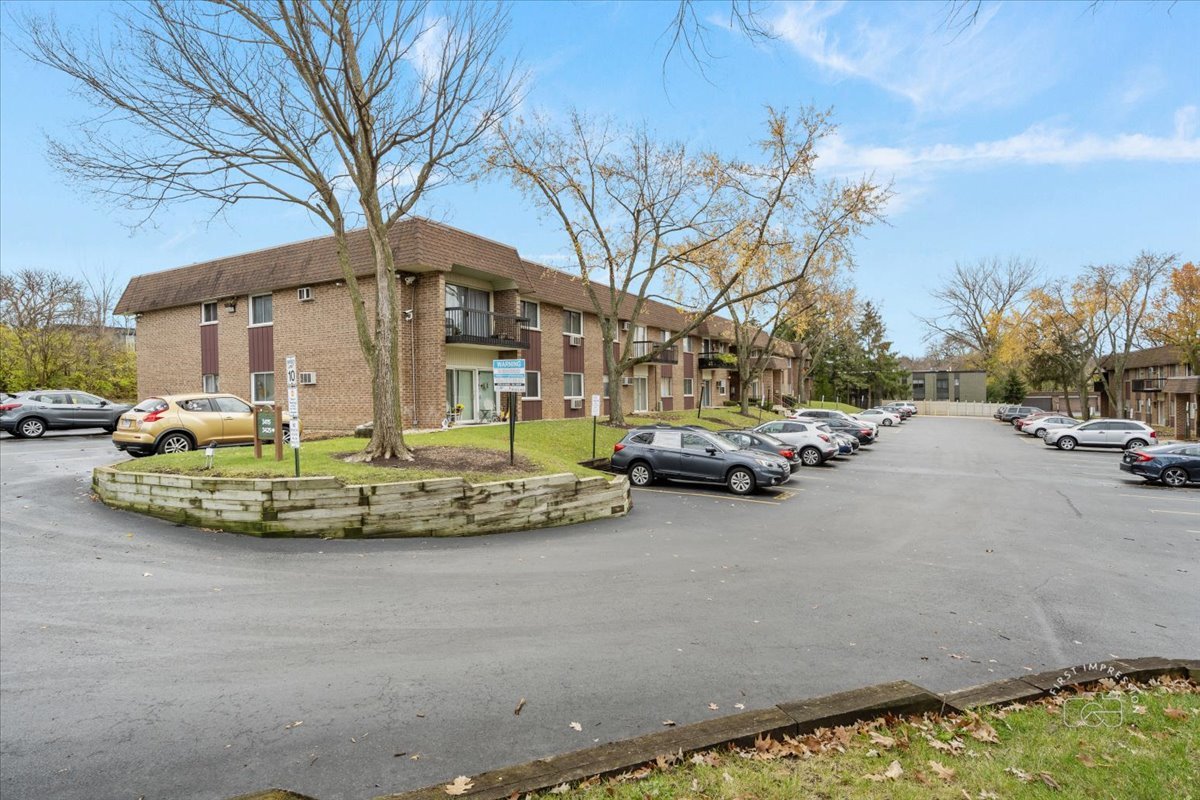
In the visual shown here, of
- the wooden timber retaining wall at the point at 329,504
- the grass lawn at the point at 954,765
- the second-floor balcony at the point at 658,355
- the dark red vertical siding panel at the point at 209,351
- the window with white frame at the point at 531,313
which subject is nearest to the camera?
the grass lawn at the point at 954,765

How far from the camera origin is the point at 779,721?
12.1ft

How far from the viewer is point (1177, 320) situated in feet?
123

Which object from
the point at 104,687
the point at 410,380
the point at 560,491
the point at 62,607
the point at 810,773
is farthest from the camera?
the point at 410,380

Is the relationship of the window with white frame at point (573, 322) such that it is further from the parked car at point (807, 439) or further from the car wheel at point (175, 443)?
the car wheel at point (175, 443)

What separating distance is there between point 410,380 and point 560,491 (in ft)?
35.3

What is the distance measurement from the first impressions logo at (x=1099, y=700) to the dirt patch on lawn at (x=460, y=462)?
880 cm

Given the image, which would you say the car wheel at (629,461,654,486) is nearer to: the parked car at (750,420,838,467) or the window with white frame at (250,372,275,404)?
the parked car at (750,420,838,467)

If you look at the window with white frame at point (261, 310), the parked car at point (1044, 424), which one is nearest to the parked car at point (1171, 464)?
the parked car at point (1044, 424)

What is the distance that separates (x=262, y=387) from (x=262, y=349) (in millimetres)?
1452

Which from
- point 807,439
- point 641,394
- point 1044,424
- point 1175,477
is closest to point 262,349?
point 641,394

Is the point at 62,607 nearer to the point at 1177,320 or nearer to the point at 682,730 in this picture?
the point at 682,730

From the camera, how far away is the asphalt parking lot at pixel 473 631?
3930 mm

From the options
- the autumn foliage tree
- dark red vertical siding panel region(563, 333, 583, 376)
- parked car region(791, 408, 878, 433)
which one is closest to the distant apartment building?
the autumn foliage tree

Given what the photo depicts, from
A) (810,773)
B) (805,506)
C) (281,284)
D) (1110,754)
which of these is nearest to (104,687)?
(810,773)
